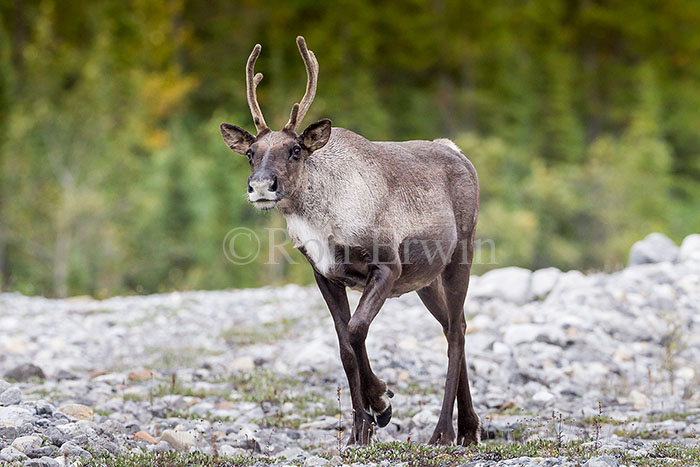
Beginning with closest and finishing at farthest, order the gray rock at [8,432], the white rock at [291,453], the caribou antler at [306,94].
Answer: the gray rock at [8,432]
the white rock at [291,453]
the caribou antler at [306,94]

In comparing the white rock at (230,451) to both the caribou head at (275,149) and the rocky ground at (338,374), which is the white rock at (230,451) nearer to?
the rocky ground at (338,374)

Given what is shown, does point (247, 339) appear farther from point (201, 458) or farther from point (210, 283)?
point (210, 283)

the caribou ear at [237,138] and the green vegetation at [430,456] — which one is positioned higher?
the caribou ear at [237,138]

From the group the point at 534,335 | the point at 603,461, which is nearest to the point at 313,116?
the point at 534,335

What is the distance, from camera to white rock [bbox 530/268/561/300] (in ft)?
53.2

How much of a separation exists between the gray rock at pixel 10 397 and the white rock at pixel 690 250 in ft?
43.5

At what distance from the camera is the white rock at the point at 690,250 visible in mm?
17178

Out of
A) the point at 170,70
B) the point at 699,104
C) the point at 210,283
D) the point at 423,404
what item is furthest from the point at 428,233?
the point at 699,104

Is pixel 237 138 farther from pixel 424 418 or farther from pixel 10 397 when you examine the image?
pixel 424 418

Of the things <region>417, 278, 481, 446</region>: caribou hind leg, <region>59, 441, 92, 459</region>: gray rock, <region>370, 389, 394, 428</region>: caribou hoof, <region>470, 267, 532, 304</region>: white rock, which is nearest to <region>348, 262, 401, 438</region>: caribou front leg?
<region>370, 389, 394, 428</region>: caribou hoof

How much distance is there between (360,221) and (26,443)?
10.2 ft

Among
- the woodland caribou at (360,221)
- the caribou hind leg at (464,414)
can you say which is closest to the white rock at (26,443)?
the woodland caribou at (360,221)

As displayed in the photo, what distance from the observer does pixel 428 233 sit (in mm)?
7930

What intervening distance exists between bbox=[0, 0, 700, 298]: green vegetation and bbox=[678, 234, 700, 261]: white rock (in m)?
8.97
